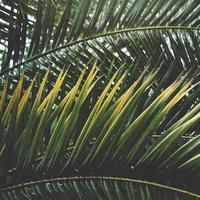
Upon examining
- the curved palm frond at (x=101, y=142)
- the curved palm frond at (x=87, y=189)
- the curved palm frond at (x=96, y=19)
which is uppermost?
the curved palm frond at (x=96, y=19)

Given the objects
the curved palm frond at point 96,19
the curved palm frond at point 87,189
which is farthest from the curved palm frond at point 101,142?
the curved palm frond at point 96,19

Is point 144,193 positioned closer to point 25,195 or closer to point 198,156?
point 198,156

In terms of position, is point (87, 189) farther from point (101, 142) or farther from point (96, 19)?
point (96, 19)

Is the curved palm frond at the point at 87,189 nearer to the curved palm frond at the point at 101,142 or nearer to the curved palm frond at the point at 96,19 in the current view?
the curved palm frond at the point at 101,142

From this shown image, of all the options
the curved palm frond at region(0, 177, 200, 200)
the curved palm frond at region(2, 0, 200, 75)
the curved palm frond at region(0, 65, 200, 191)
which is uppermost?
the curved palm frond at region(2, 0, 200, 75)

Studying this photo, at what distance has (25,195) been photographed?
1.09 m

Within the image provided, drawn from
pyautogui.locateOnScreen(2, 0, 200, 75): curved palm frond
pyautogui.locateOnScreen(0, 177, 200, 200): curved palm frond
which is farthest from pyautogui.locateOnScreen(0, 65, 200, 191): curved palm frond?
pyautogui.locateOnScreen(2, 0, 200, 75): curved palm frond

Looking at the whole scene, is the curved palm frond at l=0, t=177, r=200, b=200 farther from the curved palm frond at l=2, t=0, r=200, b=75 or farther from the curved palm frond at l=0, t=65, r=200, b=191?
the curved palm frond at l=2, t=0, r=200, b=75

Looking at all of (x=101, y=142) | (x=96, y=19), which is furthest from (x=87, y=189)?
(x=96, y=19)

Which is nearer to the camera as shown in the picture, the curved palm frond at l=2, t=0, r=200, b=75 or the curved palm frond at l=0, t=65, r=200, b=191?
the curved palm frond at l=0, t=65, r=200, b=191

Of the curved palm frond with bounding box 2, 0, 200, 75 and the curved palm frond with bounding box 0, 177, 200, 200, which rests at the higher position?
the curved palm frond with bounding box 2, 0, 200, 75

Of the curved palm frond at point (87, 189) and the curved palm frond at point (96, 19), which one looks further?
the curved palm frond at point (96, 19)

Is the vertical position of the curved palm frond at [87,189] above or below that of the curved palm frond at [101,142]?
below

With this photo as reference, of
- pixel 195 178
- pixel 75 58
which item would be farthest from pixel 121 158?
pixel 75 58
